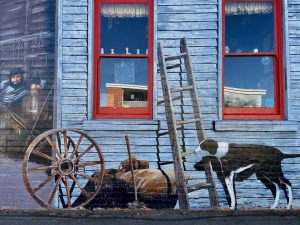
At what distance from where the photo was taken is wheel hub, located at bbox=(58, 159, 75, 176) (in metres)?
6.57

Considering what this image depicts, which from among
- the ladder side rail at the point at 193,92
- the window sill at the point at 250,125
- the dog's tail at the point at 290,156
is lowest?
the dog's tail at the point at 290,156

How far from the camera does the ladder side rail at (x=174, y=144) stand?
6543mm

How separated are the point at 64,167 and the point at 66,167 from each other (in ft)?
0.09

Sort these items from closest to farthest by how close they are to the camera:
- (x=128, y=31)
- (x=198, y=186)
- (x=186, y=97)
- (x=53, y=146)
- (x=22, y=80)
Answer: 1. (x=198, y=186)
2. (x=53, y=146)
3. (x=186, y=97)
4. (x=22, y=80)
5. (x=128, y=31)

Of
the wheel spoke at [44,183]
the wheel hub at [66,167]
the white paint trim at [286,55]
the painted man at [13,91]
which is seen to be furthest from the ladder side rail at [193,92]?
the painted man at [13,91]

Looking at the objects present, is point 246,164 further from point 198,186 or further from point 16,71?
point 16,71

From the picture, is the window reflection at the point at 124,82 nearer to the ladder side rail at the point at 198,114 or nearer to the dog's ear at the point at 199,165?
the ladder side rail at the point at 198,114

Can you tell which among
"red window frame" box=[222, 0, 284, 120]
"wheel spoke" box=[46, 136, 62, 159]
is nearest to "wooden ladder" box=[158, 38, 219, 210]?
"red window frame" box=[222, 0, 284, 120]

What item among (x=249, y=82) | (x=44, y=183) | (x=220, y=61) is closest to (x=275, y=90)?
(x=249, y=82)

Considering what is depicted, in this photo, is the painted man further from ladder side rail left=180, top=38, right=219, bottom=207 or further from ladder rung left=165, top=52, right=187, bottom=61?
ladder side rail left=180, top=38, right=219, bottom=207

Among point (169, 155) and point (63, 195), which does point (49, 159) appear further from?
point (169, 155)

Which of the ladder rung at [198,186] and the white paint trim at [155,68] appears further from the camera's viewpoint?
the white paint trim at [155,68]

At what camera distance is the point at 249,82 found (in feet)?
22.7

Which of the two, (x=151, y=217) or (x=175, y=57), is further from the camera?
(x=175, y=57)
